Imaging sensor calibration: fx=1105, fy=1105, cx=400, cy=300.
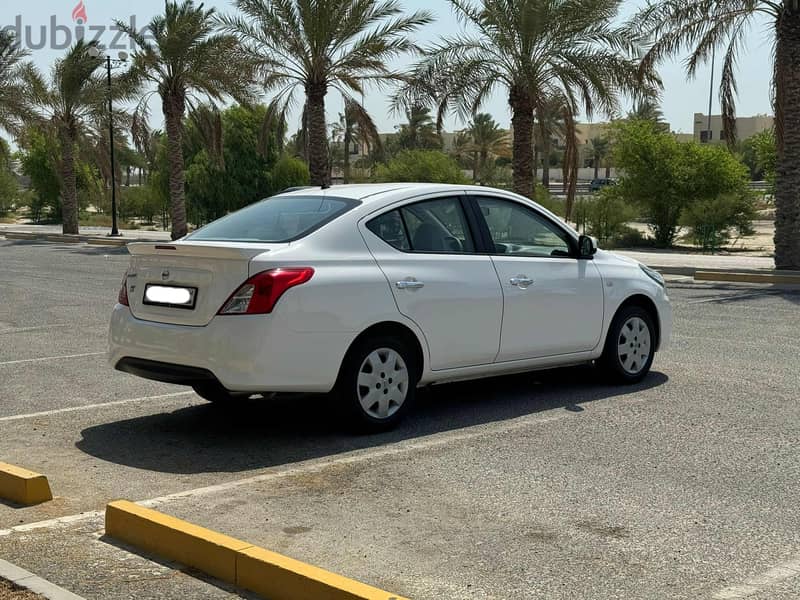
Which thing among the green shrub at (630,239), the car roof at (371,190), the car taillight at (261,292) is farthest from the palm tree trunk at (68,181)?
the car taillight at (261,292)

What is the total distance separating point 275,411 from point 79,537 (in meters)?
3.05

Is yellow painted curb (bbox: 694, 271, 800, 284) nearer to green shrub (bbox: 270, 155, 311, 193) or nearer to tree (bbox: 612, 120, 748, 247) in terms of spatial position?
tree (bbox: 612, 120, 748, 247)

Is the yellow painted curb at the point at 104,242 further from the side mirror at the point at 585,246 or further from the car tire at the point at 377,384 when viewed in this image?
the car tire at the point at 377,384

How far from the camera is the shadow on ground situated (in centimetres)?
685

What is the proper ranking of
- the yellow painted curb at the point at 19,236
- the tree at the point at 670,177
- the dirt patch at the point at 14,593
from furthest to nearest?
the yellow painted curb at the point at 19,236, the tree at the point at 670,177, the dirt patch at the point at 14,593

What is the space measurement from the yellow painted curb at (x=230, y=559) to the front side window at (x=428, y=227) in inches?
118

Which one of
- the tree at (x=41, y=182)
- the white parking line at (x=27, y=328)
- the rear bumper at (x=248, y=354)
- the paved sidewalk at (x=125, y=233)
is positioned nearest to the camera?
the rear bumper at (x=248, y=354)

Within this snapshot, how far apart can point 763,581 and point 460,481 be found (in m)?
1.99

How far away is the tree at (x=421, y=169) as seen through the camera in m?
55.2

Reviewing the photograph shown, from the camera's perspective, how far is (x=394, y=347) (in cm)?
730

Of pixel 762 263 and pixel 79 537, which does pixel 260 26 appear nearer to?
pixel 762 263

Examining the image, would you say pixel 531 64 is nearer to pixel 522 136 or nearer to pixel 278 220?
pixel 522 136

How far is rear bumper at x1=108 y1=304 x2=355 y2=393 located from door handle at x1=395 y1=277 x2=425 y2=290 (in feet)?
1.85

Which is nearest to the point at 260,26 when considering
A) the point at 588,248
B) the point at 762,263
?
the point at 762,263
